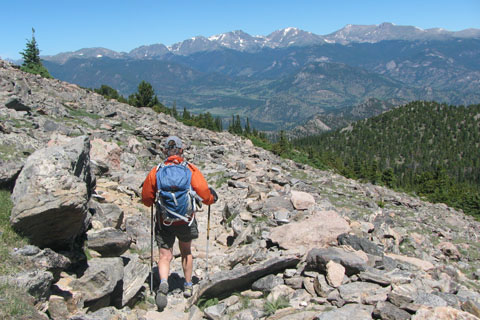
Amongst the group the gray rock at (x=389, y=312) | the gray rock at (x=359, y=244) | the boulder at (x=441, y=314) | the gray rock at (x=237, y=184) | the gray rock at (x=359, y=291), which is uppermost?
the boulder at (x=441, y=314)

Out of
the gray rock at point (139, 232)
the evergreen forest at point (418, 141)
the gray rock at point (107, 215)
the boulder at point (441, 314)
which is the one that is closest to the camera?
the boulder at point (441, 314)

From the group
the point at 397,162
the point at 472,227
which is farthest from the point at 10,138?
the point at 397,162

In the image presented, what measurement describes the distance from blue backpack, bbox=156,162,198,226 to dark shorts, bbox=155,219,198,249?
1.17 ft

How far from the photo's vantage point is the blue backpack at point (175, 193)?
20.4ft

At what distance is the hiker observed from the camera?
20.4 ft

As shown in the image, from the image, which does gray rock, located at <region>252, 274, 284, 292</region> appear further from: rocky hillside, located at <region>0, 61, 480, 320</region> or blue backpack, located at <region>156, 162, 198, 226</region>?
blue backpack, located at <region>156, 162, 198, 226</region>

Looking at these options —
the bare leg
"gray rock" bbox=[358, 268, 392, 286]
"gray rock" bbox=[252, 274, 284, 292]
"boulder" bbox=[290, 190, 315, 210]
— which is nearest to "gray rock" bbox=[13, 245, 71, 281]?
the bare leg

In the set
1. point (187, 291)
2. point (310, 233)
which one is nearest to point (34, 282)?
point (187, 291)

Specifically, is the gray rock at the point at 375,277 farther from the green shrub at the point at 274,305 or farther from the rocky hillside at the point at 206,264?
the green shrub at the point at 274,305

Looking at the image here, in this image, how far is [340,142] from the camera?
184375mm

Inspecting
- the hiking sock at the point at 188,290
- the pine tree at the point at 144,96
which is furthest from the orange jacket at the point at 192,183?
the pine tree at the point at 144,96

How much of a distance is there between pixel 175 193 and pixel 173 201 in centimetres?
15

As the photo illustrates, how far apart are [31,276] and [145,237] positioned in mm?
4624

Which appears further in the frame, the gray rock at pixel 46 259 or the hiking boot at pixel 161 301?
the hiking boot at pixel 161 301
